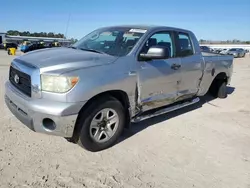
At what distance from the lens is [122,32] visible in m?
4.46

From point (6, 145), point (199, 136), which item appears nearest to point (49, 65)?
point (6, 145)

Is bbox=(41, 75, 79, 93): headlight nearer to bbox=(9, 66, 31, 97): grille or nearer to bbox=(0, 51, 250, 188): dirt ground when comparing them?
bbox=(9, 66, 31, 97): grille

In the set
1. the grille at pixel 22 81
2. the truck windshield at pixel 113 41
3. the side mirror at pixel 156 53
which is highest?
the truck windshield at pixel 113 41

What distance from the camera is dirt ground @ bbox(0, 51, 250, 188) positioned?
9.65 feet

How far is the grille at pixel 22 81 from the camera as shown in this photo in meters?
3.30

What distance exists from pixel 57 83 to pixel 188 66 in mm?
2880

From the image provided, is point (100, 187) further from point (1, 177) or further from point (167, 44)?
point (167, 44)

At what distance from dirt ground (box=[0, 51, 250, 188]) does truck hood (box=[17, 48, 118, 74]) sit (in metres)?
1.22

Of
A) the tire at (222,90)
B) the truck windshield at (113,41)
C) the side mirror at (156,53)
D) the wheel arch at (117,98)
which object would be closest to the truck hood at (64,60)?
the truck windshield at (113,41)

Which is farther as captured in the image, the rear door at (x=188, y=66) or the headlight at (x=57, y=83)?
the rear door at (x=188, y=66)

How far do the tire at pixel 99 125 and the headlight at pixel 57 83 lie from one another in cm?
42

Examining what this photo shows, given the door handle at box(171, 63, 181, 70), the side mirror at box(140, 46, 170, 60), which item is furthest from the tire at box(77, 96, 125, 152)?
the door handle at box(171, 63, 181, 70)

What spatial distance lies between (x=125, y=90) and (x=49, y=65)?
45.8 inches

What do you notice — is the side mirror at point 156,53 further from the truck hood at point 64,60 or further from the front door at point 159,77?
the truck hood at point 64,60
